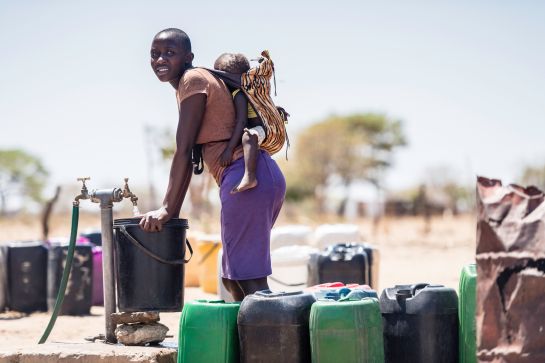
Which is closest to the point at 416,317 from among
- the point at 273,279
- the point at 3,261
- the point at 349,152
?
the point at 273,279

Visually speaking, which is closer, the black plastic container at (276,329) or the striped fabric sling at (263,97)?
the black plastic container at (276,329)

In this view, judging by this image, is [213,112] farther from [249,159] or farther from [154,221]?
[154,221]

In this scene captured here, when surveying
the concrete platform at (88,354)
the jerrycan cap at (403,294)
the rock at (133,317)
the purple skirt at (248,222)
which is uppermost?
the purple skirt at (248,222)

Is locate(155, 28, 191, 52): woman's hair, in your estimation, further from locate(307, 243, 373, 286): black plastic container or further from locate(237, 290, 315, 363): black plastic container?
locate(307, 243, 373, 286): black plastic container

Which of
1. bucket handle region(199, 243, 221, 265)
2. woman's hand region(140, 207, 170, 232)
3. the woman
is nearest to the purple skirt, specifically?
the woman

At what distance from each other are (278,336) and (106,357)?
103 centimetres

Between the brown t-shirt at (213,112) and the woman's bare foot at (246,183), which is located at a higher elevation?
the brown t-shirt at (213,112)

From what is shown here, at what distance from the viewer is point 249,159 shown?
4.39m

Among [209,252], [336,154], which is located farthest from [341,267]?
[336,154]

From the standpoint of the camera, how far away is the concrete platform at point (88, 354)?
4.43m

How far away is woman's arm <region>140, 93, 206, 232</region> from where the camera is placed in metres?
4.50

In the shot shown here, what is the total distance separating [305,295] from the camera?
399 centimetres

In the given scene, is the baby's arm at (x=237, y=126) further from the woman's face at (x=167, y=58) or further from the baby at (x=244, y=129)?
the woman's face at (x=167, y=58)

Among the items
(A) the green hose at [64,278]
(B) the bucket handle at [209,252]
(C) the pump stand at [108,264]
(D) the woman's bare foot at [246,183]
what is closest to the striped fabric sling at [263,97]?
(D) the woman's bare foot at [246,183]
